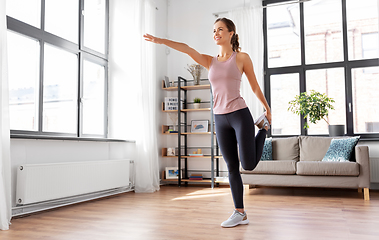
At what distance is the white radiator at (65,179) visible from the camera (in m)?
2.87

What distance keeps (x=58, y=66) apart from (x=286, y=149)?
10.2 ft

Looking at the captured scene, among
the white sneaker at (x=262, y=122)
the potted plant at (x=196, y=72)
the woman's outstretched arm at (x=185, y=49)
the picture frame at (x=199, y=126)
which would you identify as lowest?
the white sneaker at (x=262, y=122)

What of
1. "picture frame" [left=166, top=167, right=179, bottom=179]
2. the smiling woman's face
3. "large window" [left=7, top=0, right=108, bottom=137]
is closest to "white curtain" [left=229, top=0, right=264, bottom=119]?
"picture frame" [left=166, top=167, right=179, bottom=179]

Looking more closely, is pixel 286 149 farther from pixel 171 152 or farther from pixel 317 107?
pixel 171 152

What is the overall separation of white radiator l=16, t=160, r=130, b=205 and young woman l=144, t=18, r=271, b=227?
169cm

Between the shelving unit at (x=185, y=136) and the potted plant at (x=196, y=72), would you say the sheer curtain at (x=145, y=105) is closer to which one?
the shelving unit at (x=185, y=136)

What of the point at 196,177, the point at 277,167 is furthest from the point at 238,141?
the point at 196,177

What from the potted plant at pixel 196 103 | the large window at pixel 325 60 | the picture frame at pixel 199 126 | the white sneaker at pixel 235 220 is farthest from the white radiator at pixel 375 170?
the white sneaker at pixel 235 220

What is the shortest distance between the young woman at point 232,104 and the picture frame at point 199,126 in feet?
9.47

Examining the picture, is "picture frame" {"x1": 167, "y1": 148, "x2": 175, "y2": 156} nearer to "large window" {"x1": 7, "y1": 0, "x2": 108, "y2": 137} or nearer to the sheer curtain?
Result: the sheer curtain

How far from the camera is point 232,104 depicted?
7.07ft

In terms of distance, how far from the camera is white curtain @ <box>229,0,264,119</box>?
495cm

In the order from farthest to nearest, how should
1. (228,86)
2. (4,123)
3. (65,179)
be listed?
(65,179) < (4,123) < (228,86)

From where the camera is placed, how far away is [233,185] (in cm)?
229
